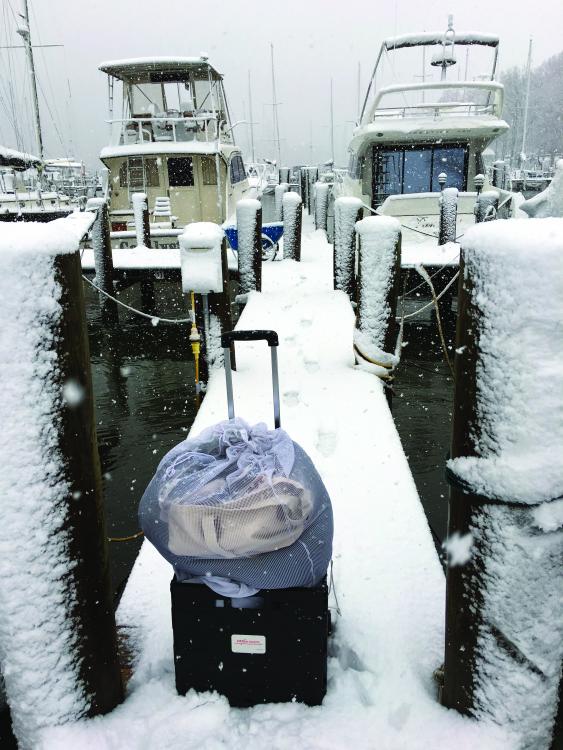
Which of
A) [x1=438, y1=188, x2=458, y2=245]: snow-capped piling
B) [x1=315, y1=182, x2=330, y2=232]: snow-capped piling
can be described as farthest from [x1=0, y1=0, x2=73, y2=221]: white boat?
[x1=438, y1=188, x2=458, y2=245]: snow-capped piling

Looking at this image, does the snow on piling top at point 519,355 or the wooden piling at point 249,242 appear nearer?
Answer: the snow on piling top at point 519,355

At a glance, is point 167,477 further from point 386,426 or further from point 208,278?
point 208,278

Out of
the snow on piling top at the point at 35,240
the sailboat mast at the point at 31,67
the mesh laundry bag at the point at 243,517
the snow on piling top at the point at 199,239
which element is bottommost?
the mesh laundry bag at the point at 243,517

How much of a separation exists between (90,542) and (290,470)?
2.02 ft

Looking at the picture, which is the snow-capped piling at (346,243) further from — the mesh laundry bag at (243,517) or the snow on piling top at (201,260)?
the mesh laundry bag at (243,517)

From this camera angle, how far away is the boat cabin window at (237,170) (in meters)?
16.6

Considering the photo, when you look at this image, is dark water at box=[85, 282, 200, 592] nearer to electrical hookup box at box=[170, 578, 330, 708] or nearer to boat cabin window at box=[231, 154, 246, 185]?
electrical hookup box at box=[170, 578, 330, 708]

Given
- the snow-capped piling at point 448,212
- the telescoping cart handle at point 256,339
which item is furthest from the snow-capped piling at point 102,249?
the telescoping cart handle at point 256,339

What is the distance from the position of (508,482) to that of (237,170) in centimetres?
1726

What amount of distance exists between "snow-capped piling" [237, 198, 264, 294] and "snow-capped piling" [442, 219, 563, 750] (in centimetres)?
618

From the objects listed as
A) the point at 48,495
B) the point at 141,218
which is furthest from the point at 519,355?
the point at 141,218

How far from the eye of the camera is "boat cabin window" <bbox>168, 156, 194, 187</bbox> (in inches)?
581

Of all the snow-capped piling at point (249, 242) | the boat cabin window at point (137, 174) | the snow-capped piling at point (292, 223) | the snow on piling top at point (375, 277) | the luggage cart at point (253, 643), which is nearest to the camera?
the luggage cart at point (253, 643)

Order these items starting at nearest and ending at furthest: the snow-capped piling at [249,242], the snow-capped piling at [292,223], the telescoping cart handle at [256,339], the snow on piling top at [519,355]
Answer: the snow on piling top at [519,355] → the telescoping cart handle at [256,339] → the snow-capped piling at [249,242] → the snow-capped piling at [292,223]
